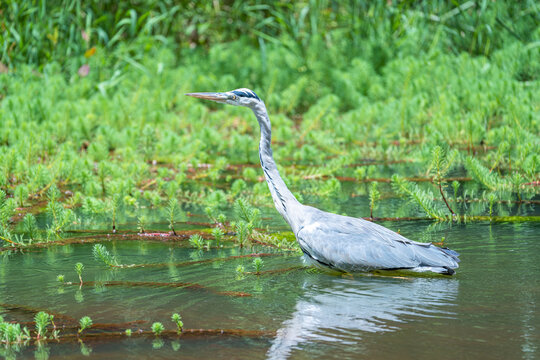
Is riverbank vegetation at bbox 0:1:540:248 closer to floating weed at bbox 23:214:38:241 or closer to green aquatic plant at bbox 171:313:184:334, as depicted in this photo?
floating weed at bbox 23:214:38:241

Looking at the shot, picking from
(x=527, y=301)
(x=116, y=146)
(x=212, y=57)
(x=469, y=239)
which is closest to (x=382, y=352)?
(x=527, y=301)

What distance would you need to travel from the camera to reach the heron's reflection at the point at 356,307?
13.2ft

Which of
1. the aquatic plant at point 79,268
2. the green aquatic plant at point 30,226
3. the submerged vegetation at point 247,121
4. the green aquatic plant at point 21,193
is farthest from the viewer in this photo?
the green aquatic plant at point 21,193

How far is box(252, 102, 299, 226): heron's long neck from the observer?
18.4 feet

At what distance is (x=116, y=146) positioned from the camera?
31.1 ft

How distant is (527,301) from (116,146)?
20.2 ft

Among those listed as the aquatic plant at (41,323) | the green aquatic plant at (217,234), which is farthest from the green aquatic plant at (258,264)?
the aquatic plant at (41,323)

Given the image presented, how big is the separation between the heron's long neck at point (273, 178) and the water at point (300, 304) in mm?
389

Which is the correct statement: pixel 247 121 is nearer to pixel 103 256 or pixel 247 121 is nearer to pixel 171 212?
pixel 171 212

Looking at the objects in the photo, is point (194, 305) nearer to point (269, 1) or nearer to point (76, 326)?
point (76, 326)

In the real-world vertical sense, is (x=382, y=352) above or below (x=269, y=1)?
below

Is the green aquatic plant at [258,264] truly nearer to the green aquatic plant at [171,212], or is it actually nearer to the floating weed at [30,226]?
the green aquatic plant at [171,212]

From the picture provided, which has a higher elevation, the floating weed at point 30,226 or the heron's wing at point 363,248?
the floating weed at point 30,226

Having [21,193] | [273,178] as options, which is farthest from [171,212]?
[21,193]
